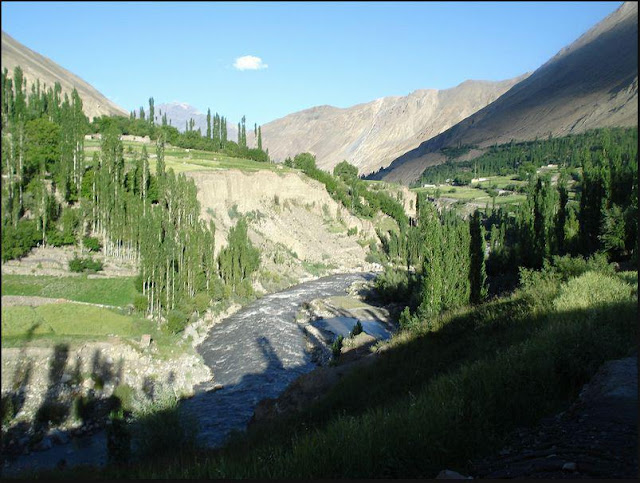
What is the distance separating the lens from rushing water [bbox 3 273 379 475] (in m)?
15.2

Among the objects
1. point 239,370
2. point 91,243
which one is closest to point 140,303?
point 91,243

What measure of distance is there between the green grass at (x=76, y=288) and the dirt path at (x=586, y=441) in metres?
13.8

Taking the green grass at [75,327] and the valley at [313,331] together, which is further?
the green grass at [75,327]

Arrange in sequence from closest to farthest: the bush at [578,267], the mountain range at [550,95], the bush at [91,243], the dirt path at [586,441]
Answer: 1. the dirt path at [586,441]
2. the mountain range at [550,95]
3. the bush at [578,267]
4. the bush at [91,243]

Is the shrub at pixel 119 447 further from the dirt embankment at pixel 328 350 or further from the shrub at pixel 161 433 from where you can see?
the dirt embankment at pixel 328 350

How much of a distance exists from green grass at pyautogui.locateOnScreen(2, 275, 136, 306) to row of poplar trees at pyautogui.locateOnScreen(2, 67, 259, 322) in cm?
133

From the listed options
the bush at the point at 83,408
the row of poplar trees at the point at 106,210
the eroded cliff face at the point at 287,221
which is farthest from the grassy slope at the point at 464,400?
the eroded cliff face at the point at 287,221

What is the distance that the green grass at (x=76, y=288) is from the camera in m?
15.1

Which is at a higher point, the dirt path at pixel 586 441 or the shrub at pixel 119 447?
the dirt path at pixel 586 441

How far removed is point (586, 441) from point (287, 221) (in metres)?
59.5

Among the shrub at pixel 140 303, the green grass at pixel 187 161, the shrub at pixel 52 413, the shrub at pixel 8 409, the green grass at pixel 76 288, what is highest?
the green grass at pixel 187 161

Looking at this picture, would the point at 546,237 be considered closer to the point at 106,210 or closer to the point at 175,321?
the point at 175,321

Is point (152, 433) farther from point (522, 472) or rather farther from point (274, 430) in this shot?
point (522, 472)

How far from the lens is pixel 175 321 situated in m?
27.7
